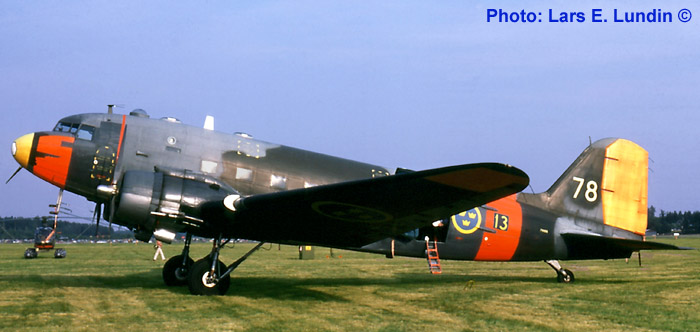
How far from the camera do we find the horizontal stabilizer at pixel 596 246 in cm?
1532

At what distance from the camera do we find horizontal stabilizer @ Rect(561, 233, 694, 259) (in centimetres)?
1532

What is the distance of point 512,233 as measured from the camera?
1519cm

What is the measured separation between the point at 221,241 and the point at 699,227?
574 feet

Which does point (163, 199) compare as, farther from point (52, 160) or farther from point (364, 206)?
point (364, 206)

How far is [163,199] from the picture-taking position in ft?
38.2

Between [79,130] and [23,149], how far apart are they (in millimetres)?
1189

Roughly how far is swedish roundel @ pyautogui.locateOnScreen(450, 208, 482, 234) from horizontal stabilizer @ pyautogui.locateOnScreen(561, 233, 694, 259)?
2.72 metres

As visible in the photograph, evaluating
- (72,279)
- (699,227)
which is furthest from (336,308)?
(699,227)

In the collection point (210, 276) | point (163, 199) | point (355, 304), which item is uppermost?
point (163, 199)

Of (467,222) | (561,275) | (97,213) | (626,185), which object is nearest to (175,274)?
(97,213)

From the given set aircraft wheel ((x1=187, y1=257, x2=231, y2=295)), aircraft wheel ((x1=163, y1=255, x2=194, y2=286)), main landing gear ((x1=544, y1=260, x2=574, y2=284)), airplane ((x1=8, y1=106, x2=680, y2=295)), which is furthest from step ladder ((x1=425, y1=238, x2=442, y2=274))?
aircraft wheel ((x1=163, y1=255, x2=194, y2=286))

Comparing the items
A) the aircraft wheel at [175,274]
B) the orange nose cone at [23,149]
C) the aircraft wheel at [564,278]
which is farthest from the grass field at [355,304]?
the orange nose cone at [23,149]

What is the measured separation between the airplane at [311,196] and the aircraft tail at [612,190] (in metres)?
0.03

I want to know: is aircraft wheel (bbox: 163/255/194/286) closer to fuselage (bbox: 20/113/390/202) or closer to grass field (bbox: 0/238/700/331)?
grass field (bbox: 0/238/700/331)
